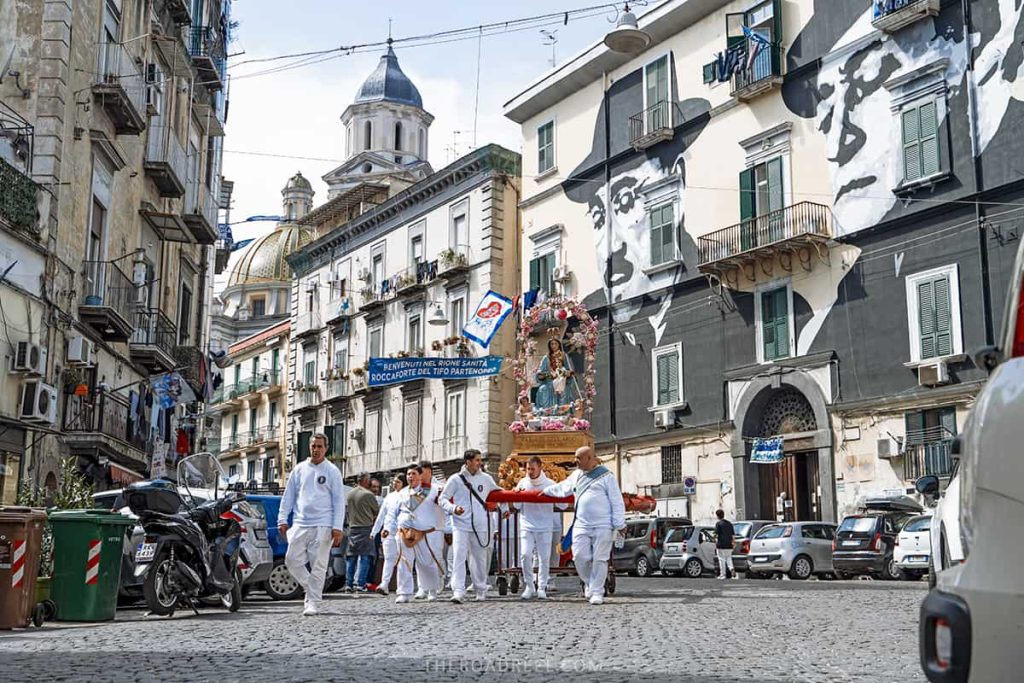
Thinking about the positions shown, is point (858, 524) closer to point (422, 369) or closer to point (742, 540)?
point (742, 540)

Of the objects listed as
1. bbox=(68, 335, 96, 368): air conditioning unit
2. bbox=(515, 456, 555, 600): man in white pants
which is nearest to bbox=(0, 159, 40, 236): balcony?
bbox=(68, 335, 96, 368): air conditioning unit

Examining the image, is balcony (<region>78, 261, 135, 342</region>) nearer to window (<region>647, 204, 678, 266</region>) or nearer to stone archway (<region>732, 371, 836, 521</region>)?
window (<region>647, 204, 678, 266</region>)

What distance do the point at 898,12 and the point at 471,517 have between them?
17928 millimetres

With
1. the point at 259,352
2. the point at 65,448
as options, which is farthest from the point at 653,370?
the point at 259,352

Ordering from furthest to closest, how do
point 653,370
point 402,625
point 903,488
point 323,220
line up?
1. point 323,220
2. point 653,370
3. point 903,488
4. point 402,625

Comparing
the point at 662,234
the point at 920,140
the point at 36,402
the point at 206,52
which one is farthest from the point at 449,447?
the point at 36,402

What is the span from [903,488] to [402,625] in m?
18.2

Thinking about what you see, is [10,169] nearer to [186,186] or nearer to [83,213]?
[83,213]

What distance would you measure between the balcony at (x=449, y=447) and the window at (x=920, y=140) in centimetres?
1999

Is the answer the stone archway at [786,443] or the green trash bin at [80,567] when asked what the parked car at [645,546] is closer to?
the stone archway at [786,443]

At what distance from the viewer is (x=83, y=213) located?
75.5 ft

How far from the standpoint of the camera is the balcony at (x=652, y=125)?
3456 cm

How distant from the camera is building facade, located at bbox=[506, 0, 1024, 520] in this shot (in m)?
26.2

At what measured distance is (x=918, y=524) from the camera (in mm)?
23500
